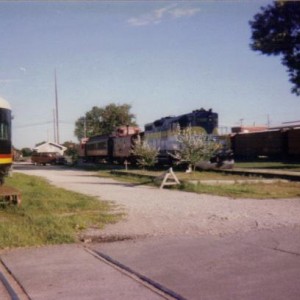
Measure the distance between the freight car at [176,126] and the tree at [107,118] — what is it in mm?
53546

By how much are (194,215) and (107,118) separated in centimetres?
7713

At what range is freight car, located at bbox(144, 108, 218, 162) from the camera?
2750 centimetres

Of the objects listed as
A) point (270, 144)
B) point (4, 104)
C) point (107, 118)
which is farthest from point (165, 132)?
point (107, 118)

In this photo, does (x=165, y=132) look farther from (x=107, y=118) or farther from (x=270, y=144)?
(x=107, y=118)

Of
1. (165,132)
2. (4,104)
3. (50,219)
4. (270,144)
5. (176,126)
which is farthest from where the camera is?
(270,144)

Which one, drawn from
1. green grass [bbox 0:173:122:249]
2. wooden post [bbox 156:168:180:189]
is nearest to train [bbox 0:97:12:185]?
green grass [bbox 0:173:122:249]

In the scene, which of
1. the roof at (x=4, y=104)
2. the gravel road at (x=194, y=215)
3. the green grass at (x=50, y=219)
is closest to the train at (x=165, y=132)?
the gravel road at (x=194, y=215)

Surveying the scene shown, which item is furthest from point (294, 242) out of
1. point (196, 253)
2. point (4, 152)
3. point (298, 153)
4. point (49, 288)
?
point (298, 153)

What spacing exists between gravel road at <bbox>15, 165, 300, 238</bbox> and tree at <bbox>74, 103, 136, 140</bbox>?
231 feet

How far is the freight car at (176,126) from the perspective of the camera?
27500 mm

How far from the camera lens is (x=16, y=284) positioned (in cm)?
547

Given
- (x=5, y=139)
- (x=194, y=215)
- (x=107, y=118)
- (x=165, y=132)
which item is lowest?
(x=194, y=215)

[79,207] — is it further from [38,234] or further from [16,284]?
[16,284]

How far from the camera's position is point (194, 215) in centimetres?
1057
